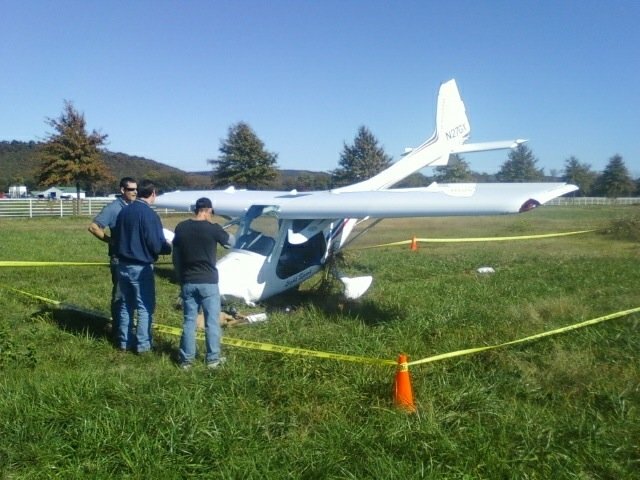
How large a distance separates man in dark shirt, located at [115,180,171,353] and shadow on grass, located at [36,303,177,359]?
255mm

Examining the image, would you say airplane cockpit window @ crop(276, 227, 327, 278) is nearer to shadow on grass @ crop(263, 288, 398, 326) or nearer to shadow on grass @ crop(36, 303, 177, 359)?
shadow on grass @ crop(263, 288, 398, 326)

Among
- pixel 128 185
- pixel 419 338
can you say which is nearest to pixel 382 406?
pixel 419 338

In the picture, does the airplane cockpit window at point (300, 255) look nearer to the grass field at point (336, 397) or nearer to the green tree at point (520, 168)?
the grass field at point (336, 397)

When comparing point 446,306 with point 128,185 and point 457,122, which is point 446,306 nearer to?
point 128,185

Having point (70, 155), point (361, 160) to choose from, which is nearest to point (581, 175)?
point (361, 160)

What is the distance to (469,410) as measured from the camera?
4500mm

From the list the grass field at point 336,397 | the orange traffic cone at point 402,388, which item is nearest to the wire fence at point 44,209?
the grass field at point 336,397

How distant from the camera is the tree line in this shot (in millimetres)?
35281

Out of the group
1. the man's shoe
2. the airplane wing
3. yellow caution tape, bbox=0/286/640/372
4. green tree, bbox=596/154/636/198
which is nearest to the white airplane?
the airplane wing

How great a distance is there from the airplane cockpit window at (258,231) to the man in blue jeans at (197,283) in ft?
8.44

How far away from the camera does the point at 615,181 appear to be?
6425 cm

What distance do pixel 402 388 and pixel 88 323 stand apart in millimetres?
4447

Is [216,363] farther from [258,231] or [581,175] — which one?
[581,175]

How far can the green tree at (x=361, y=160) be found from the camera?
53344mm
